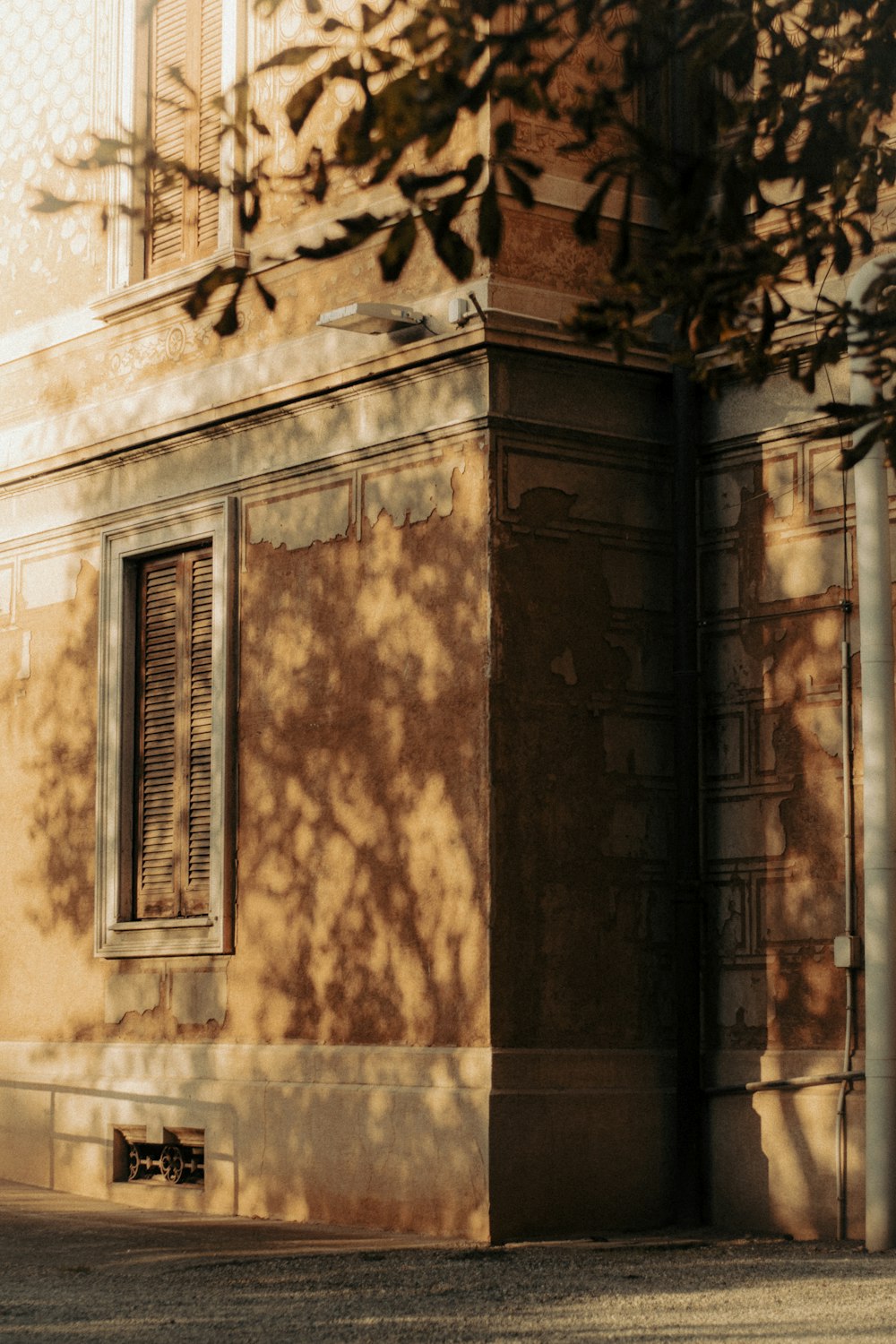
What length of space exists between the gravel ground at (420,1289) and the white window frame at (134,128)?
5.87m

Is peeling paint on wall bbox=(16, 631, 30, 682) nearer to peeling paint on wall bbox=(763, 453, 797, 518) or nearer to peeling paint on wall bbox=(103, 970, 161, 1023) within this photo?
peeling paint on wall bbox=(103, 970, 161, 1023)

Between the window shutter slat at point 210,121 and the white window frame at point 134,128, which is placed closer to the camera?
the white window frame at point 134,128

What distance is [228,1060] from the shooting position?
500 inches

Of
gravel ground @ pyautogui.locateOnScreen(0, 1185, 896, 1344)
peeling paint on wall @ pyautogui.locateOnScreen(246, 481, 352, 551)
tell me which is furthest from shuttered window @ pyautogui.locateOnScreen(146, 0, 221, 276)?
gravel ground @ pyautogui.locateOnScreen(0, 1185, 896, 1344)

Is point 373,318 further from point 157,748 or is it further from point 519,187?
point 519,187

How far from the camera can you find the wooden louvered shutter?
1347 cm

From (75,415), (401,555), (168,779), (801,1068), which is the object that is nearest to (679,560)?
(401,555)

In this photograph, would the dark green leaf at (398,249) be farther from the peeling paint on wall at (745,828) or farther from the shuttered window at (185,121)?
the shuttered window at (185,121)

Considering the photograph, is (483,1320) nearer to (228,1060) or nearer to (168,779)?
(228,1060)

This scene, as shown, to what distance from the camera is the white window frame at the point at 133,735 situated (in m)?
13.0

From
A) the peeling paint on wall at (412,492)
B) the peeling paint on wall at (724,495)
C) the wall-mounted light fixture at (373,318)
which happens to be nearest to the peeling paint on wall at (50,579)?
the peeling paint on wall at (412,492)

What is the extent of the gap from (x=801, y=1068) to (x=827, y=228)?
580cm

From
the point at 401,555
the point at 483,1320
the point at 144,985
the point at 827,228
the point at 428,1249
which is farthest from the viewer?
the point at 144,985

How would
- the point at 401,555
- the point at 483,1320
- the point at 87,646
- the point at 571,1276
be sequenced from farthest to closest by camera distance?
1. the point at 87,646
2. the point at 401,555
3. the point at 571,1276
4. the point at 483,1320
